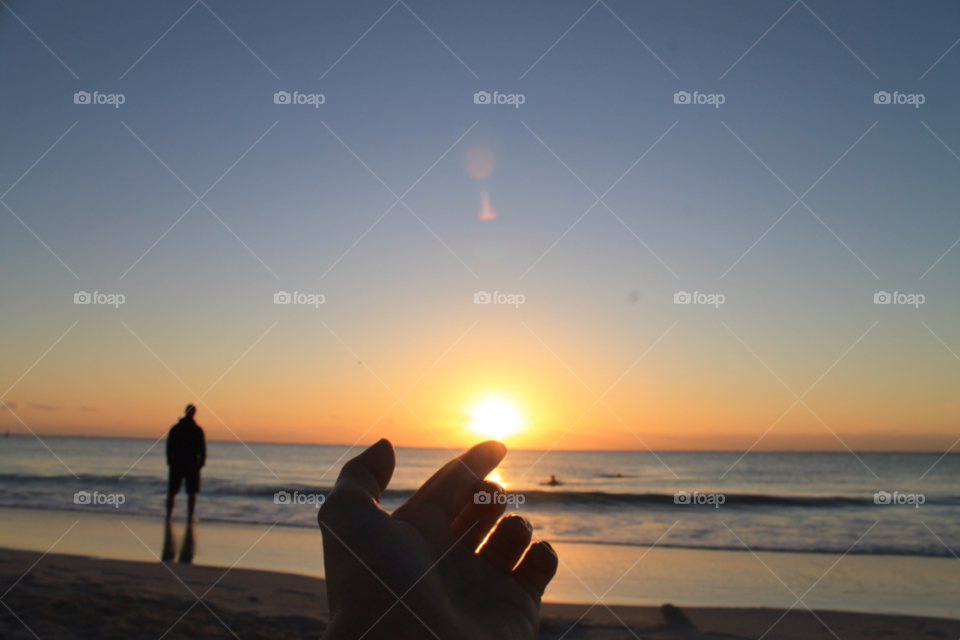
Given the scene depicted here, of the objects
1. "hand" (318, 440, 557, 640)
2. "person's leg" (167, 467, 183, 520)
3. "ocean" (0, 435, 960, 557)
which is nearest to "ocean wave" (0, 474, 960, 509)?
"ocean" (0, 435, 960, 557)

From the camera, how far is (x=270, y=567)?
6504 millimetres

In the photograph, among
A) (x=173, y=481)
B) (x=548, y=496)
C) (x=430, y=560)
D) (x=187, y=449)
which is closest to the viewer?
(x=430, y=560)

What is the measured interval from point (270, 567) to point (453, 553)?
204 inches

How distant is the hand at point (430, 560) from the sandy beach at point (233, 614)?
2.41 m

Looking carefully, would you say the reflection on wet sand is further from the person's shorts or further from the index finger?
the index finger

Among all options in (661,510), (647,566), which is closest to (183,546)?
(647,566)

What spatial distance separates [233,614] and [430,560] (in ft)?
10.7

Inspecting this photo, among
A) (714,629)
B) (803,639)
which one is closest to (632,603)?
(714,629)

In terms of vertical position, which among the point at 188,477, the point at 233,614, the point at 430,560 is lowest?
the point at 233,614

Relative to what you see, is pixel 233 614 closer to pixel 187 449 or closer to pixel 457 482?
pixel 457 482

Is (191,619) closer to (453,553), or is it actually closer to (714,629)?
(453,553)

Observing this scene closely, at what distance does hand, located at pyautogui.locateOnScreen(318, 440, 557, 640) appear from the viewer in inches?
68.9

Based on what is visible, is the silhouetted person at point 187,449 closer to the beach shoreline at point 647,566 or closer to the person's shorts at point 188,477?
the person's shorts at point 188,477

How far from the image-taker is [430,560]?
6.62 ft
